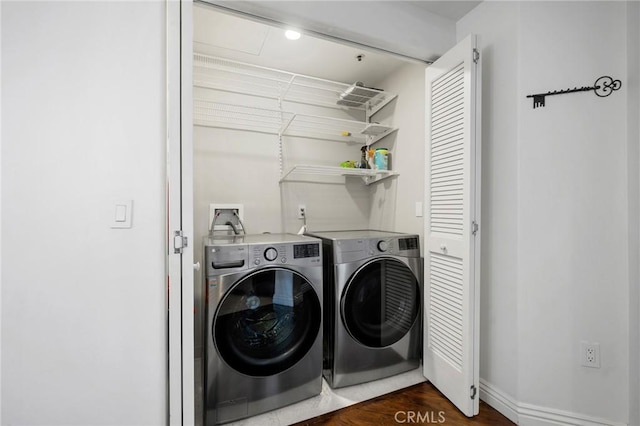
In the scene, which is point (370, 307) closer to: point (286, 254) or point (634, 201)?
point (286, 254)

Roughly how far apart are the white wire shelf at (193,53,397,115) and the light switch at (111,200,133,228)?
134 centimetres

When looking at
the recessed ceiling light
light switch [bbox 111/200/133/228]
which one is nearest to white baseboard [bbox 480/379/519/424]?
light switch [bbox 111/200/133/228]

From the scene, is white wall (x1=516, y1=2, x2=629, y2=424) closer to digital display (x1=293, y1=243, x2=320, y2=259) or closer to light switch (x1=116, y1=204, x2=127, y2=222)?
digital display (x1=293, y1=243, x2=320, y2=259)

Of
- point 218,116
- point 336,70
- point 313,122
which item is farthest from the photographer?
point 313,122

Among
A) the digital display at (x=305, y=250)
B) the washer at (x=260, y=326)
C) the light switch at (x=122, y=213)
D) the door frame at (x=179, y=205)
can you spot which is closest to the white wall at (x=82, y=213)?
the light switch at (x=122, y=213)

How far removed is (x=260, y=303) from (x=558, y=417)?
1.58m

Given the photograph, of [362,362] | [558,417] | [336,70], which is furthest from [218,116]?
[558,417]

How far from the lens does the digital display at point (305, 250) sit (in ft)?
5.24

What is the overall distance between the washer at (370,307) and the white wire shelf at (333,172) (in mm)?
518

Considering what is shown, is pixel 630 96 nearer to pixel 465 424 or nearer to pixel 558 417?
pixel 558 417

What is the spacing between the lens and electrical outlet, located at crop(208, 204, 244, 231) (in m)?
2.18

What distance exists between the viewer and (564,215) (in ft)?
4.50

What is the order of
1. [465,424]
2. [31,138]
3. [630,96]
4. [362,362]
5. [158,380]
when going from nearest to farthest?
[31,138] → [158,380] → [630,96] → [465,424] → [362,362]

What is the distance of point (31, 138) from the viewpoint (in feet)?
3.32
